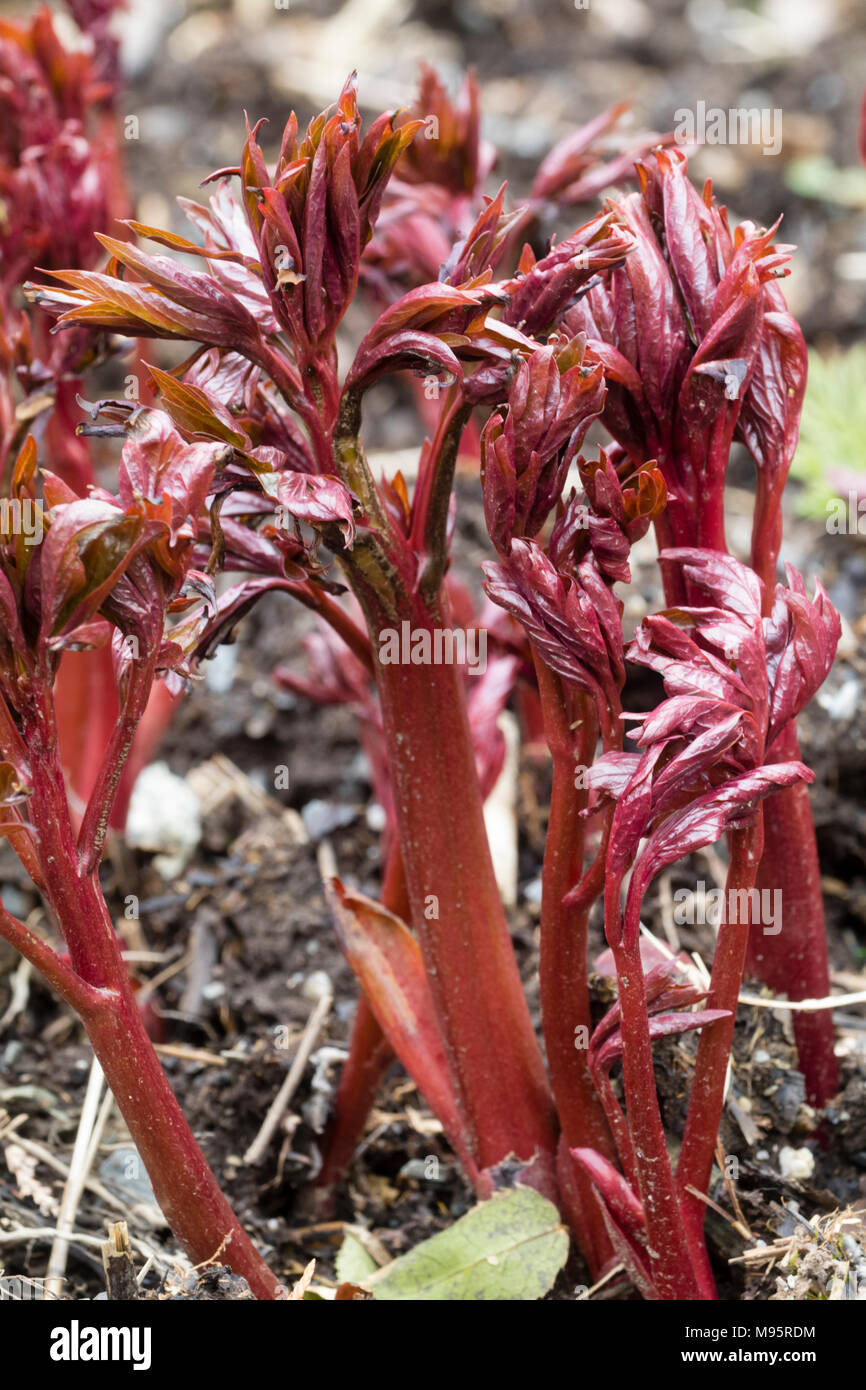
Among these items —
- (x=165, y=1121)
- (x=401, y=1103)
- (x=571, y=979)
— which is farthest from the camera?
(x=401, y=1103)

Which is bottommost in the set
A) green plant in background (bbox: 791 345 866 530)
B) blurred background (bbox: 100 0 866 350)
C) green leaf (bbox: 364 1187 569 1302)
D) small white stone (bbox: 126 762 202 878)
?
green leaf (bbox: 364 1187 569 1302)

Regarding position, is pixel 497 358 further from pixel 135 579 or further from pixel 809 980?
pixel 809 980

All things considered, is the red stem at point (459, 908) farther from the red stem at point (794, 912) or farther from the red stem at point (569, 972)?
the red stem at point (794, 912)

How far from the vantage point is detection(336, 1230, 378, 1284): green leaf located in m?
1.64

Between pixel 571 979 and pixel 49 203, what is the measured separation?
1.71 meters

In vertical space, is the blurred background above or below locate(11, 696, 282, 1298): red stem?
above

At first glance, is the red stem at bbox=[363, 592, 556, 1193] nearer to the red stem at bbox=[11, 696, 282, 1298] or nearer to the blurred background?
the red stem at bbox=[11, 696, 282, 1298]

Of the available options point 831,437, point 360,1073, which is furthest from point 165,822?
point 831,437

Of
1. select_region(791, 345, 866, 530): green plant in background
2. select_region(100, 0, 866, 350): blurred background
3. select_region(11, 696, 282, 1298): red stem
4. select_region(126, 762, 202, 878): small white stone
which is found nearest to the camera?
select_region(11, 696, 282, 1298): red stem

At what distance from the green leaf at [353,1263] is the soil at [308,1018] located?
110 millimetres

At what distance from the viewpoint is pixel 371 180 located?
1.30 m

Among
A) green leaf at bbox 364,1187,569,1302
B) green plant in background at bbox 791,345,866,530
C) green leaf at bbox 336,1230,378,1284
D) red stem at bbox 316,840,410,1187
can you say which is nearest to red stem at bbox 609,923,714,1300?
green leaf at bbox 364,1187,569,1302

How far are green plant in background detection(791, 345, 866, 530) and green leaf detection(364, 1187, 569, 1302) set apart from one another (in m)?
1.86
